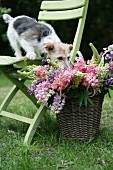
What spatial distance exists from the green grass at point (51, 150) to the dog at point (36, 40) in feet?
2.08

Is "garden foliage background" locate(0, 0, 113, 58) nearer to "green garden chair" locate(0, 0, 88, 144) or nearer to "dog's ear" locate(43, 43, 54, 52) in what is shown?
"green garden chair" locate(0, 0, 88, 144)

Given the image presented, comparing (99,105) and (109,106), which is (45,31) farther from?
(109,106)

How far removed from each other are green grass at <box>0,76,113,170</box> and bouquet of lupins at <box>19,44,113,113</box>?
31 cm

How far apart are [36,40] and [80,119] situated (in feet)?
3.44

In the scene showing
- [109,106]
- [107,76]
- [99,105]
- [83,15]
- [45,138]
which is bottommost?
[109,106]

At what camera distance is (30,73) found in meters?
2.90

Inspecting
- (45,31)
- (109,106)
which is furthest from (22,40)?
(109,106)

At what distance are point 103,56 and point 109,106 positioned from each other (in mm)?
1673

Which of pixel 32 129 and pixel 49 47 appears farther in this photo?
pixel 49 47

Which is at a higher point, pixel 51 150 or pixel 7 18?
pixel 7 18

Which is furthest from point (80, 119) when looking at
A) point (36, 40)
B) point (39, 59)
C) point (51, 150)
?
point (36, 40)

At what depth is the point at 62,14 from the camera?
3.75 metres

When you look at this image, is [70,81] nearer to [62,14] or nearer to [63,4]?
[62,14]

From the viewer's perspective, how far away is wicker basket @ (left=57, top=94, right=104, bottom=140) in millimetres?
2887
